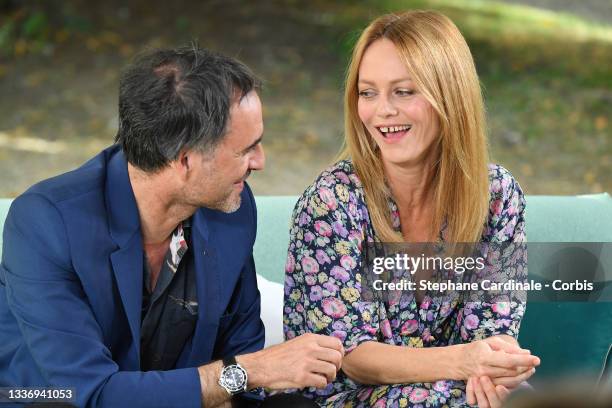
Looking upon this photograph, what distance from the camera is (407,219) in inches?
91.6

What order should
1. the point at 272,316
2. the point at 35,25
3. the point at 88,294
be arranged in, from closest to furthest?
the point at 88,294, the point at 272,316, the point at 35,25

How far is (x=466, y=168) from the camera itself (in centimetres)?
225

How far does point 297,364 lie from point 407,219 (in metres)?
0.59

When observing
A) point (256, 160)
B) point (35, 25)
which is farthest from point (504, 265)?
point (35, 25)

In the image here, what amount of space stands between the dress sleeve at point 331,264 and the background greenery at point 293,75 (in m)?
3.54

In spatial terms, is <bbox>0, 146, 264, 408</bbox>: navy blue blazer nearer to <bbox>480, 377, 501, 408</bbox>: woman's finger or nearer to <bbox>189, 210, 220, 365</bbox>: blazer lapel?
<bbox>189, 210, 220, 365</bbox>: blazer lapel

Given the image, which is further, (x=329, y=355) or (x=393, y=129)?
(x=393, y=129)

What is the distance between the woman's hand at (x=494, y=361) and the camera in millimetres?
2062

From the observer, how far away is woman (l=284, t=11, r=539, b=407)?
210cm

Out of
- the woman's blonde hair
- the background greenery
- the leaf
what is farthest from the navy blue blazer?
the leaf

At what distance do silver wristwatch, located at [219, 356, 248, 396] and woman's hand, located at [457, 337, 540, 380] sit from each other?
1.66 ft

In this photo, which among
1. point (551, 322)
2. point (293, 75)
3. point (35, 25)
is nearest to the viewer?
point (551, 322)

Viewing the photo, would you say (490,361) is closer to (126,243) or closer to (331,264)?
(331,264)

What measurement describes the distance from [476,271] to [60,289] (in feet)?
3.36
